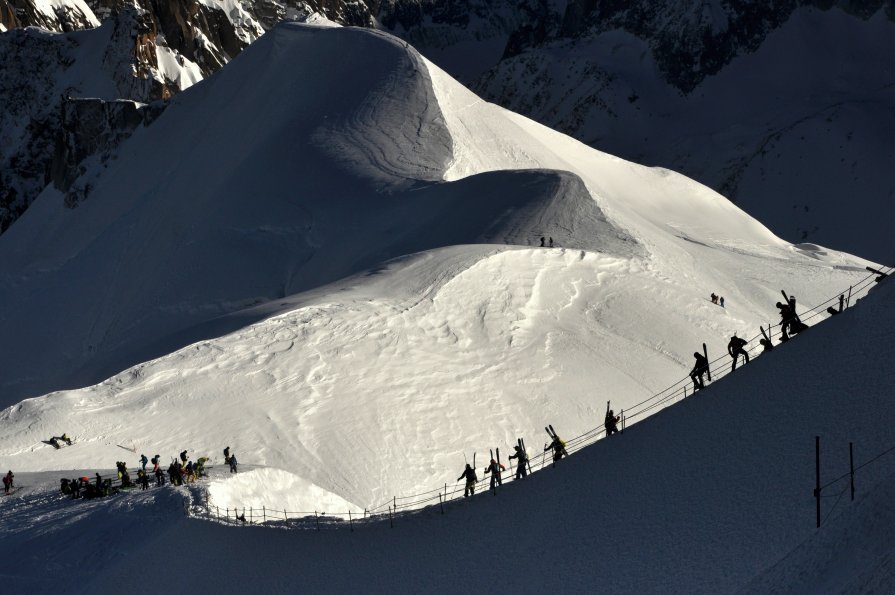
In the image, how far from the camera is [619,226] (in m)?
53.2

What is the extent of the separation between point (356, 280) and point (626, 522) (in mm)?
25973

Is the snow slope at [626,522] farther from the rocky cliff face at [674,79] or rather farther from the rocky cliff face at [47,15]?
the rocky cliff face at [47,15]

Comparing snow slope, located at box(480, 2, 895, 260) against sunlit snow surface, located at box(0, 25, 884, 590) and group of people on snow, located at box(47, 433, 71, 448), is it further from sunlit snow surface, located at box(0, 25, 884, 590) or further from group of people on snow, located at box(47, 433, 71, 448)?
group of people on snow, located at box(47, 433, 71, 448)

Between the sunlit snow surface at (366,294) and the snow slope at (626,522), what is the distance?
0.42 ft

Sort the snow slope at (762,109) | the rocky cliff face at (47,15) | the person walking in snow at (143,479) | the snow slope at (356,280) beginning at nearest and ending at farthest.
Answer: the person walking in snow at (143,479) → the snow slope at (356,280) → the snow slope at (762,109) → the rocky cliff face at (47,15)

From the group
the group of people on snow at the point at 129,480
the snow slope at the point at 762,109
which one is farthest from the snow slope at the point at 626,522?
the snow slope at the point at 762,109

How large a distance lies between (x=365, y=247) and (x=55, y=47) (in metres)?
68.8

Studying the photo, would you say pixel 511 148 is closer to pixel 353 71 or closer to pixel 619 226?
pixel 353 71

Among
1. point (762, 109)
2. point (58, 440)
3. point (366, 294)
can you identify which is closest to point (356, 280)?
point (366, 294)

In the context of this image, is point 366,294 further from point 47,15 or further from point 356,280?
point 47,15

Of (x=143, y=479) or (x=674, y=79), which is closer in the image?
(x=143, y=479)

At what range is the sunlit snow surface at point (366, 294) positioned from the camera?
1316 inches

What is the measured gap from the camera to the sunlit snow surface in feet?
110

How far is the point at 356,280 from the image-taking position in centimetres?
4672
